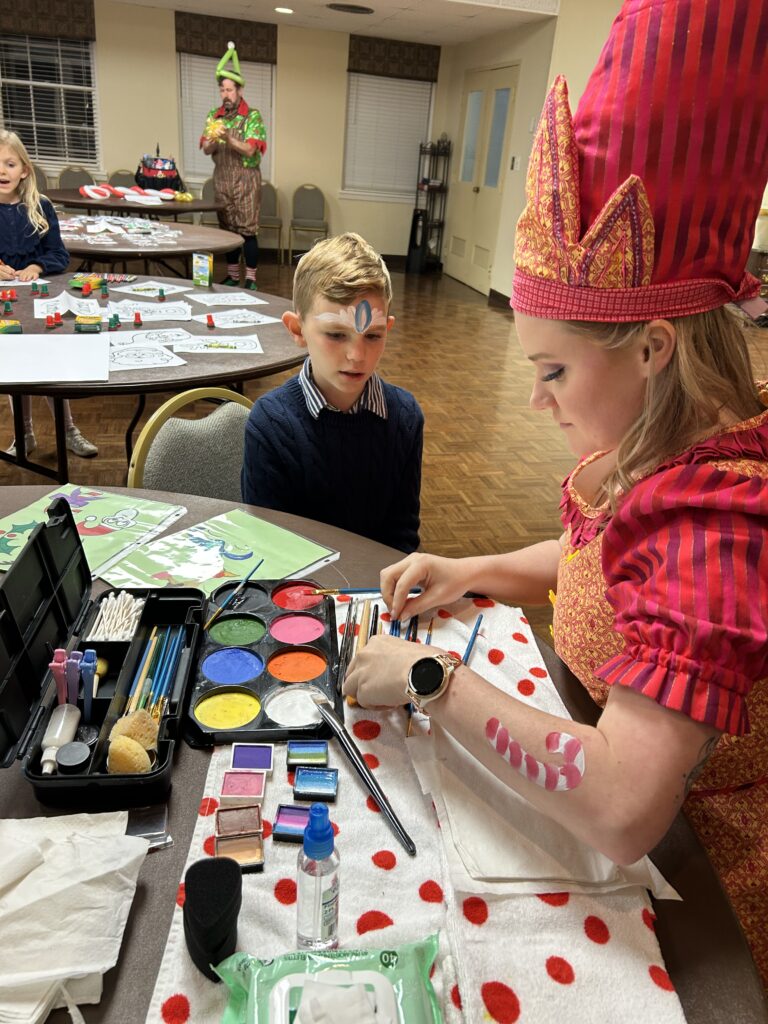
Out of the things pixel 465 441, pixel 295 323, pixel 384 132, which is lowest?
pixel 465 441

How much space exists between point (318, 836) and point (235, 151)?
6473 mm

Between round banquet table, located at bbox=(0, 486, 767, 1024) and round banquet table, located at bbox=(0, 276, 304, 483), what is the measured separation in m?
1.39

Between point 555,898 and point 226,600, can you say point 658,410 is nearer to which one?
point 555,898

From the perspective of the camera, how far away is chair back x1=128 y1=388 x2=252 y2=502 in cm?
159

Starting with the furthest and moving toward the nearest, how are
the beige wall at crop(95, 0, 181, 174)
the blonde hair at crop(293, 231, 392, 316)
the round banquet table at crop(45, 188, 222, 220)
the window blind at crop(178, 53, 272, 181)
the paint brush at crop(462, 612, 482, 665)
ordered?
the window blind at crop(178, 53, 272, 181) → the beige wall at crop(95, 0, 181, 174) → the round banquet table at crop(45, 188, 222, 220) → the blonde hair at crop(293, 231, 392, 316) → the paint brush at crop(462, 612, 482, 665)

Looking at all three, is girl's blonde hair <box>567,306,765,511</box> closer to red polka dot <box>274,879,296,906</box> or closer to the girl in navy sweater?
red polka dot <box>274,879,296,906</box>

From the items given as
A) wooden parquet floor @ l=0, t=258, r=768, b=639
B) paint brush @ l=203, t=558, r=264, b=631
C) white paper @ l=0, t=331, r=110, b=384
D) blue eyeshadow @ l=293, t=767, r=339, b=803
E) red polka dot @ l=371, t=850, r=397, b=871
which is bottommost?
wooden parquet floor @ l=0, t=258, r=768, b=639

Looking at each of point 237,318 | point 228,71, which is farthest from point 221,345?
point 228,71

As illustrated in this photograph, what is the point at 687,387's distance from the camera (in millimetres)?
667

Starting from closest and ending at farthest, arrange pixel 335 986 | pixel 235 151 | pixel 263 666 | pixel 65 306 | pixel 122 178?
pixel 335 986
pixel 263 666
pixel 65 306
pixel 235 151
pixel 122 178

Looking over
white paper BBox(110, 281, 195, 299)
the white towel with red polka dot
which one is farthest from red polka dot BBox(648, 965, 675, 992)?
white paper BBox(110, 281, 195, 299)

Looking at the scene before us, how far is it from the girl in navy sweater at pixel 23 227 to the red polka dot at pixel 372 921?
2.75m

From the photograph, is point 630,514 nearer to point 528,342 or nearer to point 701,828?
point 528,342

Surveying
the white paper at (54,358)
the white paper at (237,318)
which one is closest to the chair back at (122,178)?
the white paper at (237,318)
